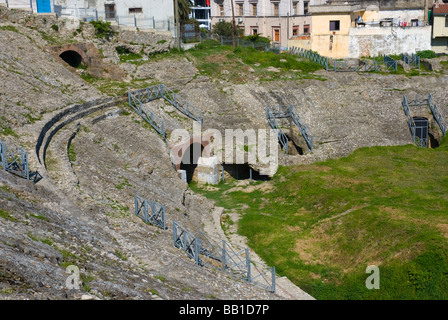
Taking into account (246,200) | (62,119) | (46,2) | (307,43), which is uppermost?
(46,2)

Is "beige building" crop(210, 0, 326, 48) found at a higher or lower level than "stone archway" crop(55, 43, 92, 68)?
higher

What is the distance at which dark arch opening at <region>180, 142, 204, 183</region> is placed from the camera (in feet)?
120

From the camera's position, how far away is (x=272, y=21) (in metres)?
62.8

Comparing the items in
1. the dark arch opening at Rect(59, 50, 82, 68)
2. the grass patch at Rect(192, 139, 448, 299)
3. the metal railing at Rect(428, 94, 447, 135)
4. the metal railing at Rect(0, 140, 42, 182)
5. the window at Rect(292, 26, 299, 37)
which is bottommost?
the grass patch at Rect(192, 139, 448, 299)

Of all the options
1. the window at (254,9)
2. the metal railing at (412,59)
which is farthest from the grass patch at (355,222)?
the window at (254,9)

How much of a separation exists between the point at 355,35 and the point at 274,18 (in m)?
12.3

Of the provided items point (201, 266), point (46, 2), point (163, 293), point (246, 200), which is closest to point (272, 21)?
point (46, 2)

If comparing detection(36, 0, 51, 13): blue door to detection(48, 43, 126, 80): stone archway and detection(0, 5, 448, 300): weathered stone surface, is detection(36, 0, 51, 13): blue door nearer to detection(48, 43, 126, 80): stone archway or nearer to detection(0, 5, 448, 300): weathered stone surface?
detection(0, 5, 448, 300): weathered stone surface

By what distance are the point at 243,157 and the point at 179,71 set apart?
39.1 ft

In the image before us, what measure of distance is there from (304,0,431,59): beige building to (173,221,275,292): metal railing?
34041 mm

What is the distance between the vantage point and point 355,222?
27672 mm

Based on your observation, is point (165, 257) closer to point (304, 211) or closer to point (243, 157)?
point (304, 211)

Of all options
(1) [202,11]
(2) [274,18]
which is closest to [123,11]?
(2) [274,18]

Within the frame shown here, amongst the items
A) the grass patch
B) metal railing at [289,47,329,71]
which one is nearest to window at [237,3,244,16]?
metal railing at [289,47,329,71]
